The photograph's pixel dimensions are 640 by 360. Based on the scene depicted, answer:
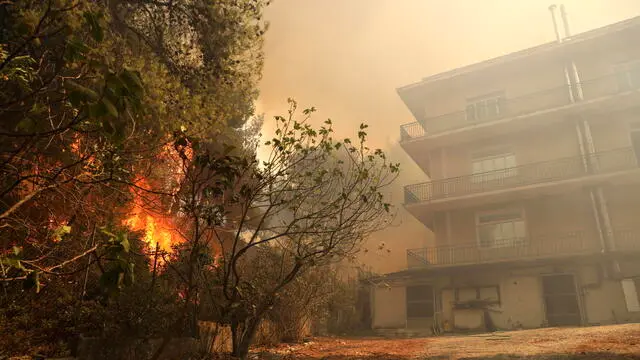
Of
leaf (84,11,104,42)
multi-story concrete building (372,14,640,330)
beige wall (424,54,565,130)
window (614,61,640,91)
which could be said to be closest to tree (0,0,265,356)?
leaf (84,11,104,42)

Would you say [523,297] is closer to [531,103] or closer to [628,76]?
[531,103]

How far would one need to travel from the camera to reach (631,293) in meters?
16.2

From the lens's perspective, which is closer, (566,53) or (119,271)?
(119,271)

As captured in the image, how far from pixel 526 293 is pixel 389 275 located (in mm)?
6130

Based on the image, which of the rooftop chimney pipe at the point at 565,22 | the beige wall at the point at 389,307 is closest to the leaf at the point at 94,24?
the beige wall at the point at 389,307

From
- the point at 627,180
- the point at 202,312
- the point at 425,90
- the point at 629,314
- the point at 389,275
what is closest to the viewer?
the point at 202,312

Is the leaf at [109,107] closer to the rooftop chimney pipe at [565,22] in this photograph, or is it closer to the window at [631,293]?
the window at [631,293]

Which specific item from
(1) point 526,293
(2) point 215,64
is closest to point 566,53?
(1) point 526,293

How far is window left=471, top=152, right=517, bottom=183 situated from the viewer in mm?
20531

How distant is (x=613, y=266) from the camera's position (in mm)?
16750

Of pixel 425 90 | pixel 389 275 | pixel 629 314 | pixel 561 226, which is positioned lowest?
pixel 629 314

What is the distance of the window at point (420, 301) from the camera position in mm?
20922

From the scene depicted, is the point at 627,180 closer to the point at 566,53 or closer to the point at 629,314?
the point at 629,314

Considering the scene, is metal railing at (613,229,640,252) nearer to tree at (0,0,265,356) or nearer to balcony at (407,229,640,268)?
balcony at (407,229,640,268)
